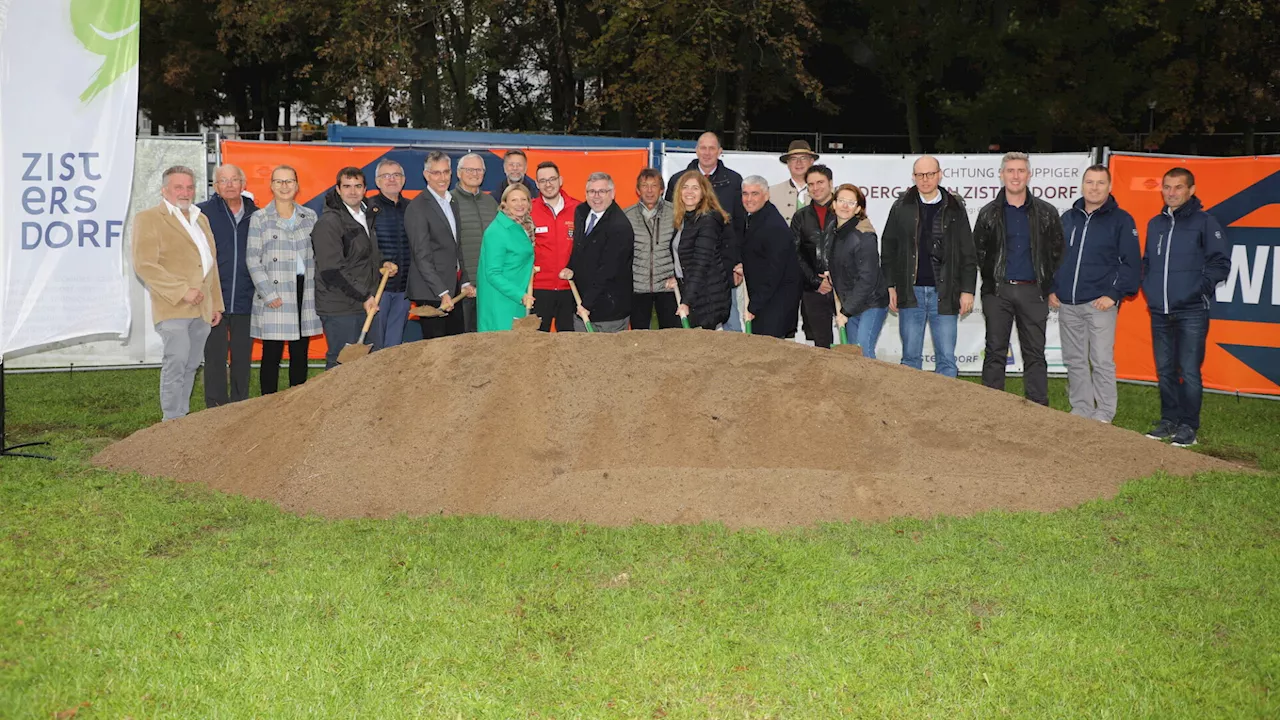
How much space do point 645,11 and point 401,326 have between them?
616 inches

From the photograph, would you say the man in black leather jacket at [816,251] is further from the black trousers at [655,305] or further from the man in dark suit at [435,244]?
the man in dark suit at [435,244]

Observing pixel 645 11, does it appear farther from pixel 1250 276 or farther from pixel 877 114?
pixel 1250 276

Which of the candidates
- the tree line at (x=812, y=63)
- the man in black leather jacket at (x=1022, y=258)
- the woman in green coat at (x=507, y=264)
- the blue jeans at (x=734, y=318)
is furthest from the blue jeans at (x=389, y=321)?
the tree line at (x=812, y=63)

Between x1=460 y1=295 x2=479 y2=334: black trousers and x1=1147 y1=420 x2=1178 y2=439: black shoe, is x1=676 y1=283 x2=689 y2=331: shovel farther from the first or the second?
x1=1147 y1=420 x2=1178 y2=439: black shoe

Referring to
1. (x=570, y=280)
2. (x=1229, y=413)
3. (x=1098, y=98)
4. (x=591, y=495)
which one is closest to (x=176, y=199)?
(x=570, y=280)

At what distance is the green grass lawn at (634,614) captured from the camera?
441 centimetres

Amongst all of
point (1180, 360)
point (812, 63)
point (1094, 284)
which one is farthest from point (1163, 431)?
point (812, 63)

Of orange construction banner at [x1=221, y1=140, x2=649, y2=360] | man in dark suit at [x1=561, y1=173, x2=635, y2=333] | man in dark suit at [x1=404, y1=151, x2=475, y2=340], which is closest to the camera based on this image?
man in dark suit at [x1=561, y1=173, x2=635, y2=333]

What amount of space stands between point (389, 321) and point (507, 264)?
1415 millimetres

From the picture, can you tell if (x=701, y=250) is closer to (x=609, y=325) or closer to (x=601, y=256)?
(x=601, y=256)

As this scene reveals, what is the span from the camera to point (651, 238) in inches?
370

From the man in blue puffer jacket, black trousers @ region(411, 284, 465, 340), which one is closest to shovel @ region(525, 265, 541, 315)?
black trousers @ region(411, 284, 465, 340)

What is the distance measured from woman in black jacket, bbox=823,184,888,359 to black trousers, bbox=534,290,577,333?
2158 millimetres

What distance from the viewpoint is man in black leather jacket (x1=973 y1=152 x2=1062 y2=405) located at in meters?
9.41
